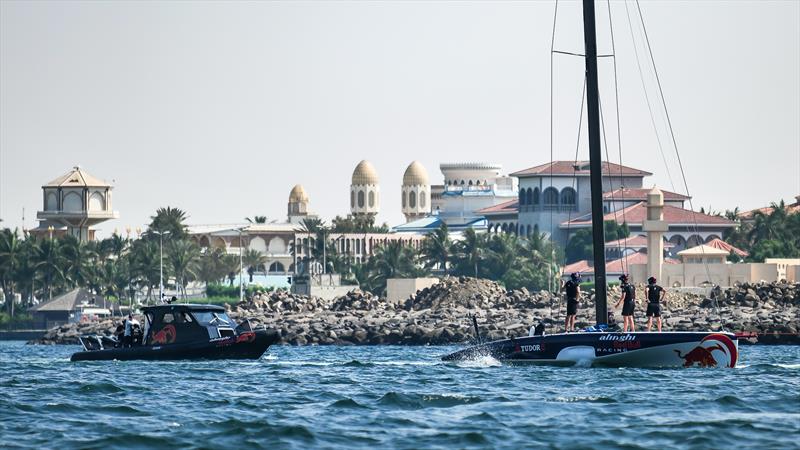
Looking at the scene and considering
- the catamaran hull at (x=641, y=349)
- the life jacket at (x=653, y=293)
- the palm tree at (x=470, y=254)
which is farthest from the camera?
the palm tree at (x=470, y=254)

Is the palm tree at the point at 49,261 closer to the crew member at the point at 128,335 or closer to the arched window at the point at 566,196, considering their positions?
the arched window at the point at 566,196

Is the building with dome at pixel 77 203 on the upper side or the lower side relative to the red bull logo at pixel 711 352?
upper

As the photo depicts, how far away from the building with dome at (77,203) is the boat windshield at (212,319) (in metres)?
135

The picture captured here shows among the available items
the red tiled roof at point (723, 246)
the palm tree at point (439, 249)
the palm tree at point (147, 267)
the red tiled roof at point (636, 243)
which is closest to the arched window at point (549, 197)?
the red tiled roof at point (636, 243)

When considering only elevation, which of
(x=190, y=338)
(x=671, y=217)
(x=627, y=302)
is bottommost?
(x=190, y=338)

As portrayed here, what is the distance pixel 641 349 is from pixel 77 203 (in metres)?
149

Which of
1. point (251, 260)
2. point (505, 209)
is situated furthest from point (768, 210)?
point (251, 260)

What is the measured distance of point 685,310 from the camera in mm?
82438

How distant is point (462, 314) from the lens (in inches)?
3565

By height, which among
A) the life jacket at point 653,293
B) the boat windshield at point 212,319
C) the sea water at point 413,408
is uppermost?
the life jacket at point 653,293

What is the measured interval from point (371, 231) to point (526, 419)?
551 ft

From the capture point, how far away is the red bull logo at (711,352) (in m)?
36.7

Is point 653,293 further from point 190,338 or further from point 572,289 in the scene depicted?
point 190,338

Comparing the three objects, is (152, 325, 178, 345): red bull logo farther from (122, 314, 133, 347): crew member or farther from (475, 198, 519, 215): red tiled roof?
(475, 198, 519, 215): red tiled roof
